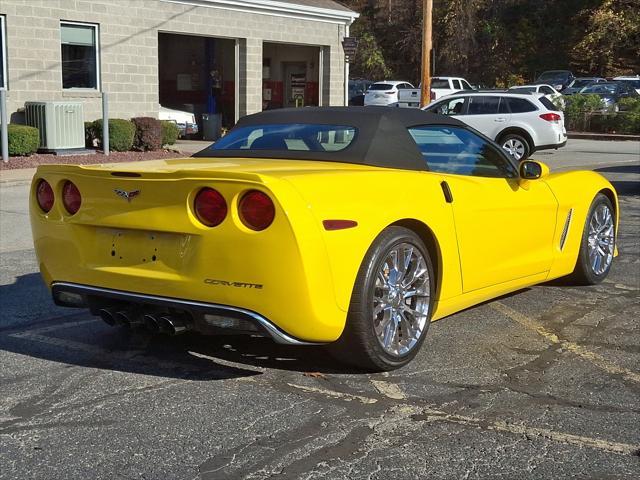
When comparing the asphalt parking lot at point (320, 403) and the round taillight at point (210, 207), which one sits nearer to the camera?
the asphalt parking lot at point (320, 403)

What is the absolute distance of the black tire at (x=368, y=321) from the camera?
14.5ft

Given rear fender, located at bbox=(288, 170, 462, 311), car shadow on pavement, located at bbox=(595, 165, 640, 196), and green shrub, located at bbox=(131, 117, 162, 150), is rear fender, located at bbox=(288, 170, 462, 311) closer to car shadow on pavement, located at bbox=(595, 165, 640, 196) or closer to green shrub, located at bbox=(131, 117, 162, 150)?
car shadow on pavement, located at bbox=(595, 165, 640, 196)

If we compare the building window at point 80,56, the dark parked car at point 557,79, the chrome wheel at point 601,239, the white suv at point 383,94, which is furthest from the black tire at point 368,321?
the dark parked car at point 557,79

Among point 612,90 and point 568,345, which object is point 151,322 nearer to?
point 568,345

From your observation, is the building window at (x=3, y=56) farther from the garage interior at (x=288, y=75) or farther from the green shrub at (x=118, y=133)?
the garage interior at (x=288, y=75)

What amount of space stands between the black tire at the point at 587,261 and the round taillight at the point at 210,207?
10.9ft

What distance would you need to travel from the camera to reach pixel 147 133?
67.1ft

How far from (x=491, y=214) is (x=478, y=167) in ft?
1.33

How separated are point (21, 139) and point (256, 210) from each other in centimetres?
1480

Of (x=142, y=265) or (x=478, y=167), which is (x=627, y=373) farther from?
(x=142, y=265)

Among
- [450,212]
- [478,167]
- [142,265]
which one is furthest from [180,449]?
[478,167]

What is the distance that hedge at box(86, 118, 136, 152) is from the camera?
19703 mm

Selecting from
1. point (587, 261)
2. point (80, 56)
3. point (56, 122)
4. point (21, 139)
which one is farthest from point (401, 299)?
point (80, 56)

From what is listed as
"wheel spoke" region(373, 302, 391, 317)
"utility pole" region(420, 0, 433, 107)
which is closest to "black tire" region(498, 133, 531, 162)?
"utility pole" region(420, 0, 433, 107)
